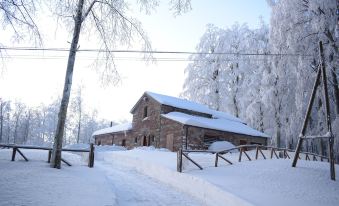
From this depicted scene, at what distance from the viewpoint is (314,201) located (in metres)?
7.79

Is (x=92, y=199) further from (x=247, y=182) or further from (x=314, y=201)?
(x=314, y=201)

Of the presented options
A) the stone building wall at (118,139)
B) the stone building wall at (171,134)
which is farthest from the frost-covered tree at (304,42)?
the stone building wall at (118,139)

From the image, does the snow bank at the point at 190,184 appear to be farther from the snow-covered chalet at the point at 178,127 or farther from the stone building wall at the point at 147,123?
the stone building wall at the point at 147,123

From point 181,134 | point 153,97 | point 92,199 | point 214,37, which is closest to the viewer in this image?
point 92,199

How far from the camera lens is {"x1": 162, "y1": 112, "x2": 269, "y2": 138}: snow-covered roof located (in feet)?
81.4

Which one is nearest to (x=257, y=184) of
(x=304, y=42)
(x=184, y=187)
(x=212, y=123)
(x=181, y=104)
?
(x=184, y=187)

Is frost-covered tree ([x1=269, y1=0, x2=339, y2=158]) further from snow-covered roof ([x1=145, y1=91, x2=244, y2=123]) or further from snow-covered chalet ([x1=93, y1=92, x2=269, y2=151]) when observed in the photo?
snow-covered roof ([x1=145, y1=91, x2=244, y2=123])

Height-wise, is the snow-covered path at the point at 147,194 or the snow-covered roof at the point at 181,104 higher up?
the snow-covered roof at the point at 181,104

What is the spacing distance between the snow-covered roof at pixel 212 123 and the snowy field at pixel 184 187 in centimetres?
1221

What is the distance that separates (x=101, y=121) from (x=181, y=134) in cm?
8031

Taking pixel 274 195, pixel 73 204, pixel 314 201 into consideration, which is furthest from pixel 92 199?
→ pixel 314 201

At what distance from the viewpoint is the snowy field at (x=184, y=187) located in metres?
7.13

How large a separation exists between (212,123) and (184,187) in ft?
55.5

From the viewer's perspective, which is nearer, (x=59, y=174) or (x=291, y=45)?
(x=59, y=174)
